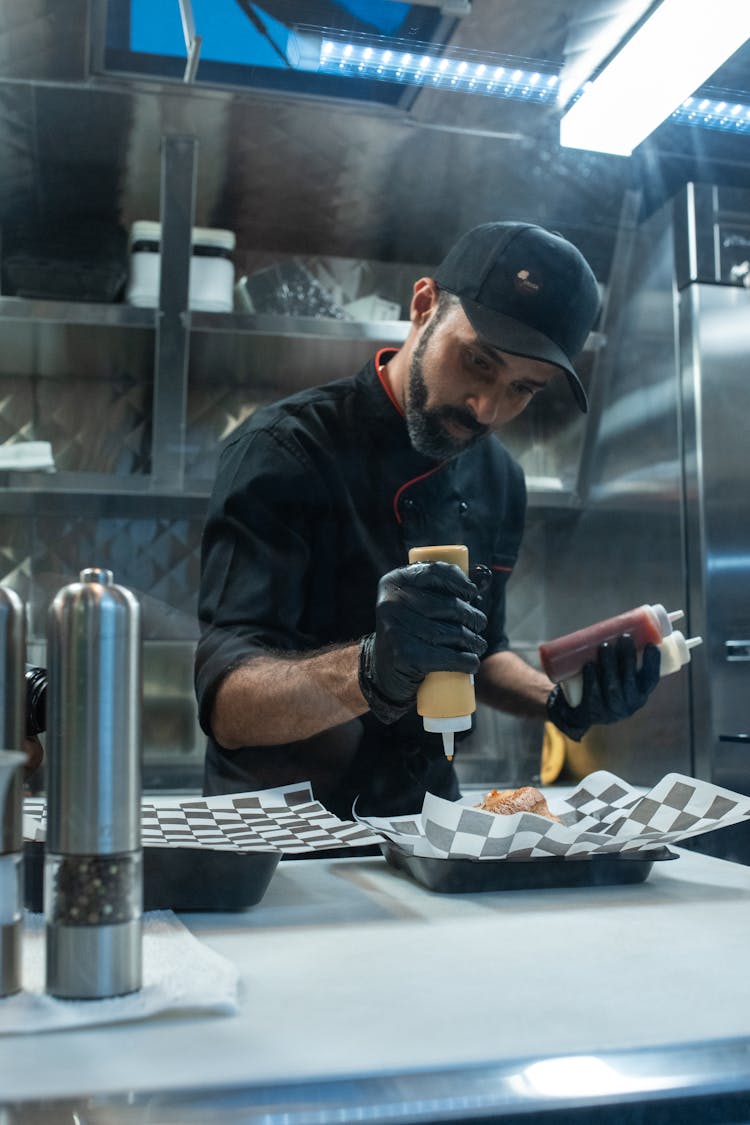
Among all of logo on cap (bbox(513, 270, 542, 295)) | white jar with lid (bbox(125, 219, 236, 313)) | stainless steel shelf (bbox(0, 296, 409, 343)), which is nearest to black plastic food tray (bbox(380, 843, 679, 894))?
logo on cap (bbox(513, 270, 542, 295))

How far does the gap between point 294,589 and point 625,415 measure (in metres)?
1.23

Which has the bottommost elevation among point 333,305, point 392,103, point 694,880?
point 694,880

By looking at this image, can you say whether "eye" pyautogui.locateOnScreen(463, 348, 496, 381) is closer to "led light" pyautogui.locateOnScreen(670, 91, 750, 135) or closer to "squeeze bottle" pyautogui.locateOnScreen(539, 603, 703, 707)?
"squeeze bottle" pyautogui.locateOnScreen(539, 603, 703, 707)

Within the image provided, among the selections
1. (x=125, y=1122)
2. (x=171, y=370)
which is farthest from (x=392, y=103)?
(x=125, y=1122)

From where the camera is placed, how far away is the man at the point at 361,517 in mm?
1271

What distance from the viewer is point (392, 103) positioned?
1.62 metres

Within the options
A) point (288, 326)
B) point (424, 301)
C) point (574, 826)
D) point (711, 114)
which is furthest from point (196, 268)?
point (574, 826)

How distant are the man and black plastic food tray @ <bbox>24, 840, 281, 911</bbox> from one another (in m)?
0.40

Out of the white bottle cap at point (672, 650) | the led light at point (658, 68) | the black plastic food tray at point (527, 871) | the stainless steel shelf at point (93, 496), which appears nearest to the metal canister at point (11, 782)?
the black plastic food tray at point (527, 871)

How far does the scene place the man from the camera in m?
1.27

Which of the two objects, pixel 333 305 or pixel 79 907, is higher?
pixel 333 305

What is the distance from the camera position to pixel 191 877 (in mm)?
794

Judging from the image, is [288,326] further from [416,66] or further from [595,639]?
[595,639]

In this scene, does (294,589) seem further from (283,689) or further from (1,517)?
(1,517)
